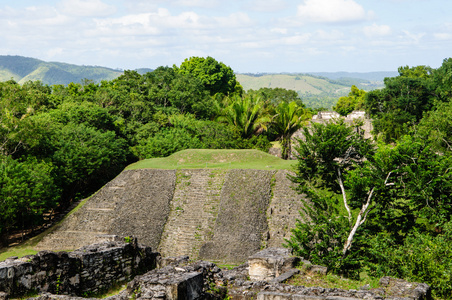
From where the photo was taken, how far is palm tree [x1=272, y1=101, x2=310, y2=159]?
3453 centimetres

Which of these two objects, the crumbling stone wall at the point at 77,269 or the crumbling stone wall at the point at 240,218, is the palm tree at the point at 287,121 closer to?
the crumbling stone wall at the point at 240,218

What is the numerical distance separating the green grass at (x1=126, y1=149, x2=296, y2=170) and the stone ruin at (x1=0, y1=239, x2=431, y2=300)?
14.3 metres

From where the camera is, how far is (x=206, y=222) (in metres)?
22.9

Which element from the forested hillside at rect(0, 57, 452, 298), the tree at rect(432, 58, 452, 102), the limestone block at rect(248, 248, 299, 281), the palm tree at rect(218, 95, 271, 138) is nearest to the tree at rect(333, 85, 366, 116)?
the forested hillside at rect(0, 57, 452, 298)

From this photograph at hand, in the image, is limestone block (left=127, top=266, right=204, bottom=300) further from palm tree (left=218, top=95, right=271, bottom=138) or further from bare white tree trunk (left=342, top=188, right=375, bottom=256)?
palm tree (left=218, top=95, right=271, bottom=138)

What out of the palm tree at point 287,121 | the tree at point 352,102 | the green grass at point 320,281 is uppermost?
the tree at point 352,102

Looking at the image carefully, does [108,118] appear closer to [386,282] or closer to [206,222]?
[206,222]

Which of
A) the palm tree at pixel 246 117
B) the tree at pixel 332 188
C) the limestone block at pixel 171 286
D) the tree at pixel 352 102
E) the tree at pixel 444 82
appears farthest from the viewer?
the tree at pixel 352 102

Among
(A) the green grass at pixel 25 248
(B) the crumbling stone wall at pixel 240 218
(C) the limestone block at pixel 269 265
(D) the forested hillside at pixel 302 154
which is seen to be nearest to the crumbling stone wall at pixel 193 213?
(B) the crumbling stone wall at pixel 240 218

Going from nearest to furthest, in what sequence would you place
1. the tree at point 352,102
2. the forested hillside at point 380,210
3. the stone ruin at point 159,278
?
the stone ruin at point 159,278 → the forested hillside at point 380,210 → the tree at point 352,102

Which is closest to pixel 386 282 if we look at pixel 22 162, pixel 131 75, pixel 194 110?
pixel 22 162

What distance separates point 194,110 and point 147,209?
17.2m

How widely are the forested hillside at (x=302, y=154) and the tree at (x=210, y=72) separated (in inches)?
14.6

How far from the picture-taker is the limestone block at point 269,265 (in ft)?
32.1
